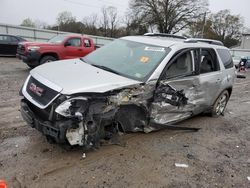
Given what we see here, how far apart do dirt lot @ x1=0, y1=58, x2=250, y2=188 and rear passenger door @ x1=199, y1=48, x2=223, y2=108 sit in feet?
2.84

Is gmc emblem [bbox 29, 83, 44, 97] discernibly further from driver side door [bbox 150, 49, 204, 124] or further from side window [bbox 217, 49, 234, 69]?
side window [bbox 217, 49, 234, 69]

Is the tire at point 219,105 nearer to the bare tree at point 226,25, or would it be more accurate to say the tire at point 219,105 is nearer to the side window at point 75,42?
the side window at point 75,42

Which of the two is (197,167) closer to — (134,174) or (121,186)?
(134,174)

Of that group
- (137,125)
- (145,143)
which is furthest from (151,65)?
(145,143)

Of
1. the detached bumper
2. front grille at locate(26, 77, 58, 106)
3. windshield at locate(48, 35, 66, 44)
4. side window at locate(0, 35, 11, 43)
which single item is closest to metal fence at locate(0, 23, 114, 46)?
side window at locate(0, 35, 11, 43)

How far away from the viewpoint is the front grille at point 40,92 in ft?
12.2

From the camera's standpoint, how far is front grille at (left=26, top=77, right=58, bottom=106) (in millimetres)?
3730

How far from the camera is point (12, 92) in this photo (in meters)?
7.94

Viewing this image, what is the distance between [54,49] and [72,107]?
8885 mm

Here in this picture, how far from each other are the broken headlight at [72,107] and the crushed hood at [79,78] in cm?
11

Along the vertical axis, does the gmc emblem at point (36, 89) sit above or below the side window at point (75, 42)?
below

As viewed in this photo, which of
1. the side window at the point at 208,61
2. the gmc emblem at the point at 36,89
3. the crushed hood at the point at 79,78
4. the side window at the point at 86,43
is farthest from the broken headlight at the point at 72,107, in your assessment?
the side window at the point at 86,43

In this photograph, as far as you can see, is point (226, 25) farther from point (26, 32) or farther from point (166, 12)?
point (26, 32)

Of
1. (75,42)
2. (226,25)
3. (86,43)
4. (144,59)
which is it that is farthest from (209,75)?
(226,25)
